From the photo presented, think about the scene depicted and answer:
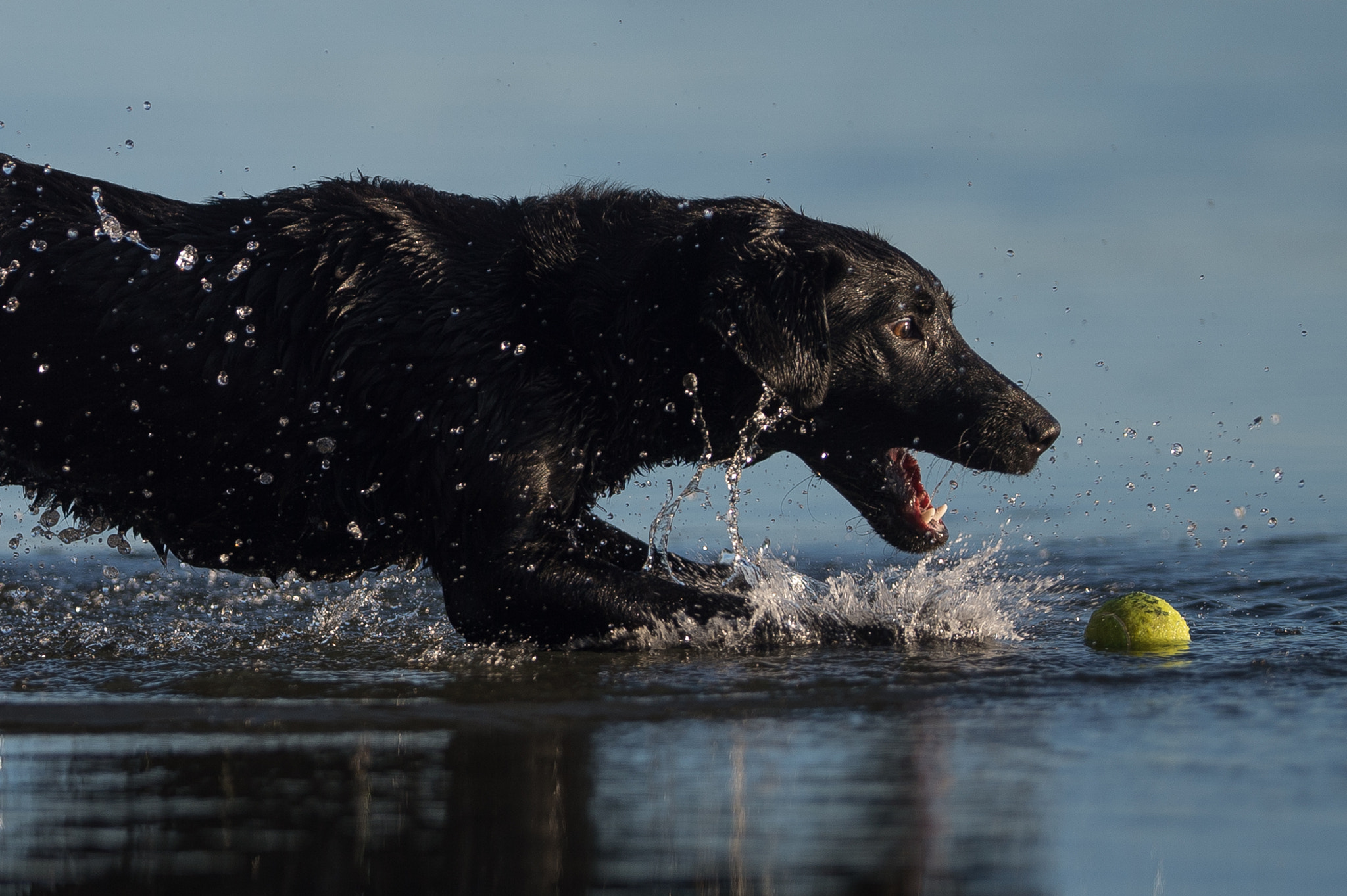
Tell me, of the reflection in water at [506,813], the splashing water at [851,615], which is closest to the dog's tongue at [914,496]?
the splashing water at [851,615]

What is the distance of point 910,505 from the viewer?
4.91m

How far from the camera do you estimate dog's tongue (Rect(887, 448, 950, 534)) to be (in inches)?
193

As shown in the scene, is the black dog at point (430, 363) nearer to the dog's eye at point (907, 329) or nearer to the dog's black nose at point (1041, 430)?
the dog's eye at point (907, 329)

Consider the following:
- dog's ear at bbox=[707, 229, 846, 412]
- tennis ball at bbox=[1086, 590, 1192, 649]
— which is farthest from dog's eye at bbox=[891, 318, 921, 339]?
tennis ball at bbox=[1086, 590, 1192, 649]

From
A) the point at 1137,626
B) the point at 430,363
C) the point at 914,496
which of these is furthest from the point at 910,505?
the point at 430,363

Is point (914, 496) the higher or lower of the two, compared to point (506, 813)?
higher

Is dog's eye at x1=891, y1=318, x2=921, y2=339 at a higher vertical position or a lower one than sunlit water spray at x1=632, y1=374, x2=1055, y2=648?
higher

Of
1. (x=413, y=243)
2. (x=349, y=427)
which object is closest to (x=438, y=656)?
(x=349, y=427)

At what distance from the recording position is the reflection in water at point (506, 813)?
2021 millimetres

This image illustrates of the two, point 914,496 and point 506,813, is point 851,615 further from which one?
point 506,813

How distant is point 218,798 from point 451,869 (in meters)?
0.65

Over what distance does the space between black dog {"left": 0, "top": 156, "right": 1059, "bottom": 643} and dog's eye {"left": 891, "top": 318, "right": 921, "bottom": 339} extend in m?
0.01

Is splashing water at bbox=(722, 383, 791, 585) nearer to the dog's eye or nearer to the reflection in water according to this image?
the dog's eye

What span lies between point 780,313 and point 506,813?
2.40m
